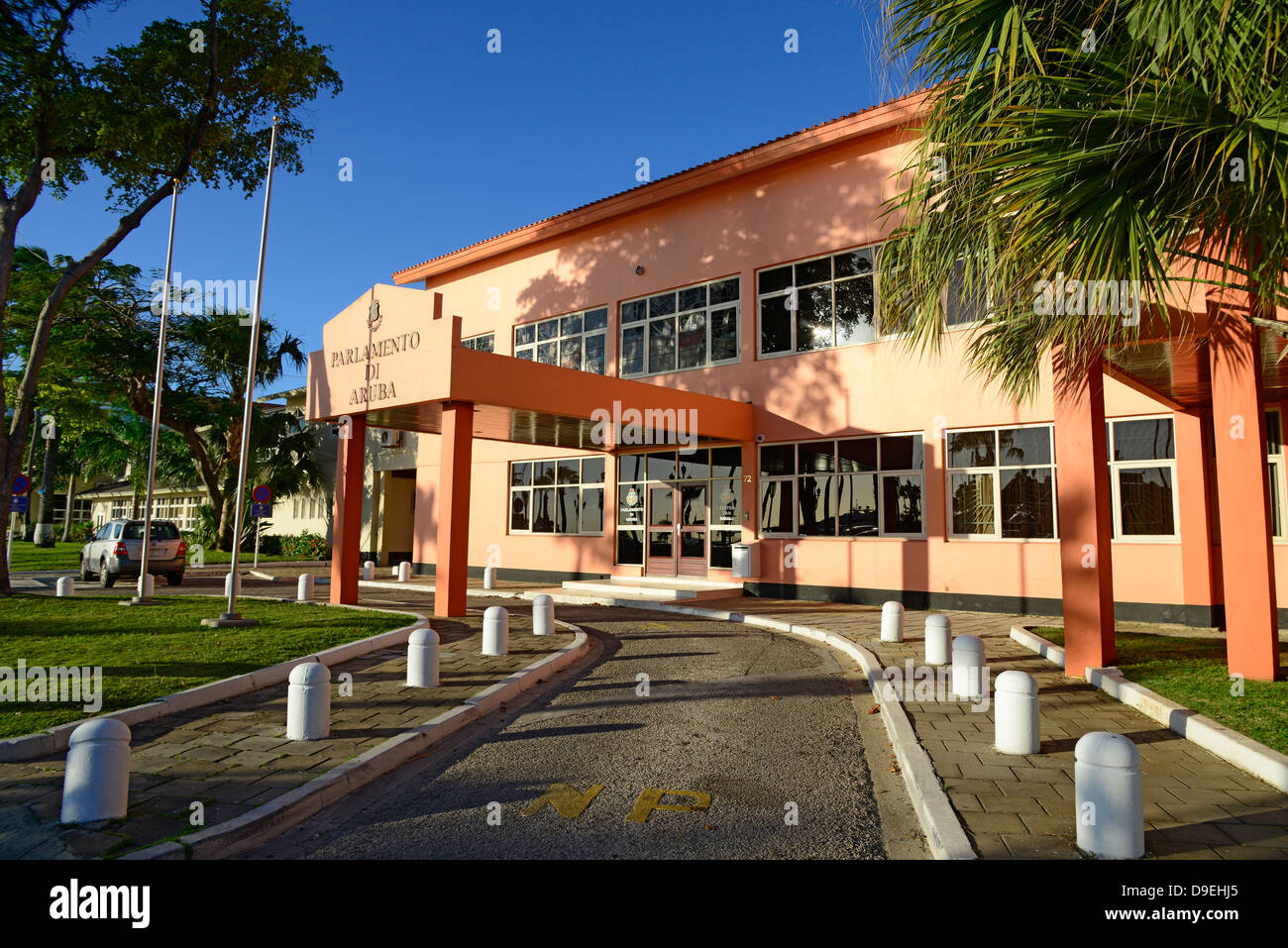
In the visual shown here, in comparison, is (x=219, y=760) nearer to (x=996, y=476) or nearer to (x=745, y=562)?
(x=745, y=562)

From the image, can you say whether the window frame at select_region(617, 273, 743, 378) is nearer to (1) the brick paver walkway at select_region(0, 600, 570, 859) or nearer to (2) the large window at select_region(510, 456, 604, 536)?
(2) the large window at select_region(510, 456, 604, 536)

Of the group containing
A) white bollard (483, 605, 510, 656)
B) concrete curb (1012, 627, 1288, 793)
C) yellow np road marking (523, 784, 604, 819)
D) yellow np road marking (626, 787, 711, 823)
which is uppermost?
white bollard (483, 605, 510, 656)

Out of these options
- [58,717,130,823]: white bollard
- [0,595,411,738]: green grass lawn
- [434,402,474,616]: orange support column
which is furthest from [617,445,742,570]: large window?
[58,717,130,823]: white bollard

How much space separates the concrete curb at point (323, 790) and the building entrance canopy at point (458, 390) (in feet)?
21.7

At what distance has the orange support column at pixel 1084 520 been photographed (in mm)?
8359

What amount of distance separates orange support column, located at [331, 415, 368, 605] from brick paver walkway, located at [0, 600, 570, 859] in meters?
5.96

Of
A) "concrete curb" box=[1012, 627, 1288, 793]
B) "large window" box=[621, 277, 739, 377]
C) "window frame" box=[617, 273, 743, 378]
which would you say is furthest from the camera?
"large window" box=[621, 277, 739, 377]

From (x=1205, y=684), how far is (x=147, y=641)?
40.2 ft

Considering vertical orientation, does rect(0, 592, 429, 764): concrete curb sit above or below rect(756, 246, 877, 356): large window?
below

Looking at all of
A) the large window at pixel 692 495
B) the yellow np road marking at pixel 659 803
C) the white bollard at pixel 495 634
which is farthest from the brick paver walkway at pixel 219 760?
the large window at pixel 692 495

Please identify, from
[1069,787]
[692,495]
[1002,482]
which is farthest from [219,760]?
[692,495]

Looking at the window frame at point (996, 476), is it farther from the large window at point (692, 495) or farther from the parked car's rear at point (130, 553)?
the parked car's rear at point (130, 553)

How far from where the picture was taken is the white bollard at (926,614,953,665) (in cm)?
928

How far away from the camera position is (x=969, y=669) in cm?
759
